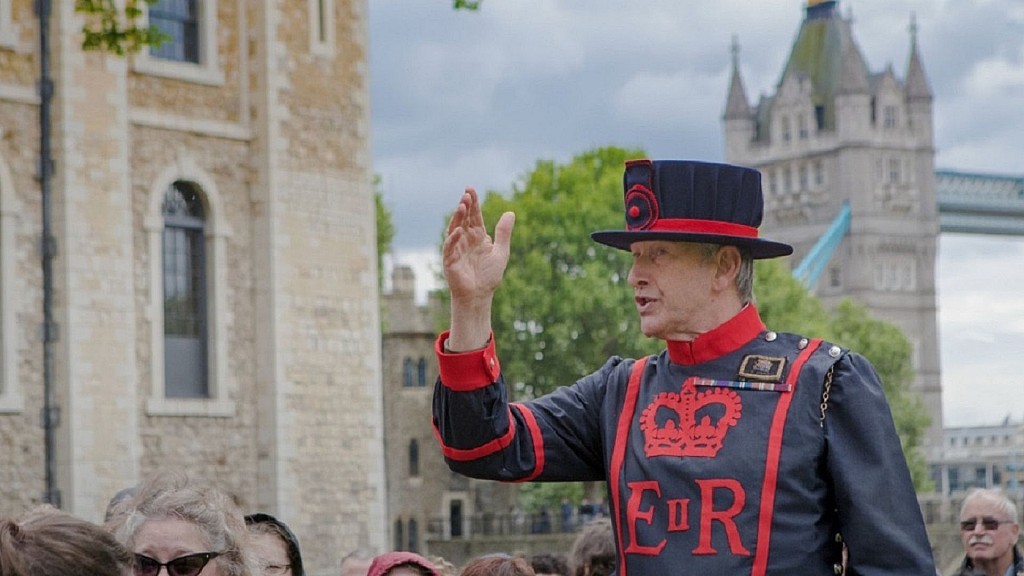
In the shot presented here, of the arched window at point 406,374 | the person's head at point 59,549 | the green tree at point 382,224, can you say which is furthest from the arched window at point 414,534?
the person's head at point 59,549

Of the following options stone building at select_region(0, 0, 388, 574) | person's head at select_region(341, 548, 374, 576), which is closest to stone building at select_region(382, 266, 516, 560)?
stone building at select_region(0, 0, 388, 574)

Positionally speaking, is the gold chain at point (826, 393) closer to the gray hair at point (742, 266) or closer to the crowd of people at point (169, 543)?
the gray hair at point (742, 266)

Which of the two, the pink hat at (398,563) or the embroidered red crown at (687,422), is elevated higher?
the embroidered red crown at (687,422)

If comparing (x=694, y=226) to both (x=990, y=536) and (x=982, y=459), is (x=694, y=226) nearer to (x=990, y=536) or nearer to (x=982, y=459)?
(x=990, y=536)

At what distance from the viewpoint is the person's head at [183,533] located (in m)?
4.48

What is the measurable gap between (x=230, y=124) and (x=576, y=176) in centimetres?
2948

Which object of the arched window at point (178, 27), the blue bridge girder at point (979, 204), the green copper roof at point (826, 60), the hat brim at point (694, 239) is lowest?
the hat brim at point (694, 239)

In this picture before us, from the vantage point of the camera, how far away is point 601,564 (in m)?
8.55

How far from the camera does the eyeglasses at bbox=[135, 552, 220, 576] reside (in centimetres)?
444

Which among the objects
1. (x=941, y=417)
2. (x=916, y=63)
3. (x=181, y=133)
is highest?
(x=916, y=63)

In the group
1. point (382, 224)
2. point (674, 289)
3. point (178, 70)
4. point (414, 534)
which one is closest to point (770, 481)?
point (674, 289)

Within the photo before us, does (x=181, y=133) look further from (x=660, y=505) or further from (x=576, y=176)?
(x=576, y=176)

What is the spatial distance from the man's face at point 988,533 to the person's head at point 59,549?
6976 mm

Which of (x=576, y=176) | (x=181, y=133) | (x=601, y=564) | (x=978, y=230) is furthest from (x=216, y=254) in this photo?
(x=978, y=230)
